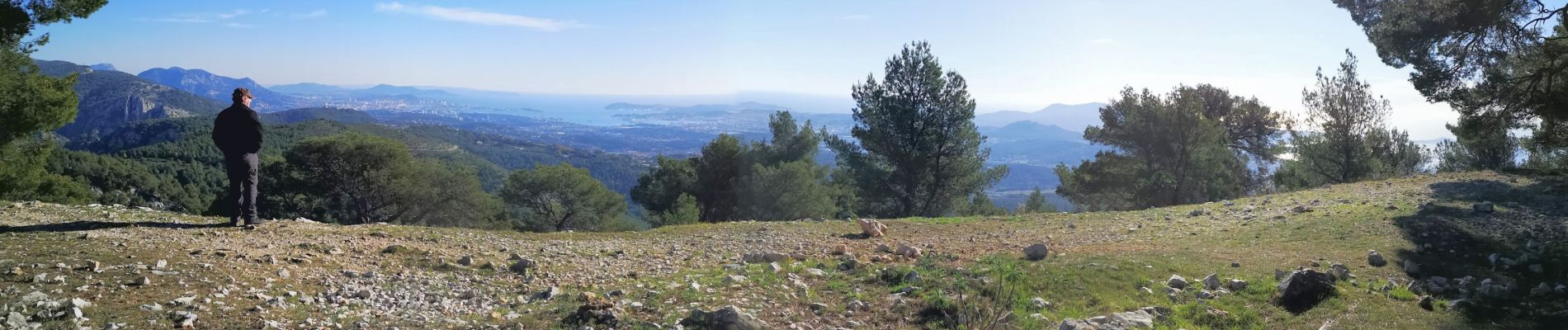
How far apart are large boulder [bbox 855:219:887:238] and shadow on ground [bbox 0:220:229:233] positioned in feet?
43.4

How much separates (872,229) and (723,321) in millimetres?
10291

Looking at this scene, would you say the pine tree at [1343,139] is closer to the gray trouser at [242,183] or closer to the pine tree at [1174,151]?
the pine tree at [1174,151]

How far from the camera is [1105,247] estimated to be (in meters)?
14.9

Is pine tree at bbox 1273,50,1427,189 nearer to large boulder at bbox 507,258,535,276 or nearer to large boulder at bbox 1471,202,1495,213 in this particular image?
large boulder at bbox 1471,202,1495,213

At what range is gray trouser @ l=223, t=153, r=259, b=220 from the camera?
11719mm

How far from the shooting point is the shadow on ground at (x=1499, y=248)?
874cm

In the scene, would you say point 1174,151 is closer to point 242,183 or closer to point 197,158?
point 242,183

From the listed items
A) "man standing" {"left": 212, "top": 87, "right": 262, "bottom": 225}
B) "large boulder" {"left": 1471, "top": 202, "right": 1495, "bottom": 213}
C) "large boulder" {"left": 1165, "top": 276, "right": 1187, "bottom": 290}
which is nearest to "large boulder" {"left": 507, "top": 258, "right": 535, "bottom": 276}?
"man standing" {"left": 212, "top": 87, "right": 262, "bottom": 225}

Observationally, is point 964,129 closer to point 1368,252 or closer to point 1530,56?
point 1530,56

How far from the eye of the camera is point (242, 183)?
11.9 m

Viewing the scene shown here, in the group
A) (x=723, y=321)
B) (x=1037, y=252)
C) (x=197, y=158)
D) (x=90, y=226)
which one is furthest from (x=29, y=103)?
(x=197, y=158)

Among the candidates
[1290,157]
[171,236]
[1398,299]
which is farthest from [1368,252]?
[1290,157]

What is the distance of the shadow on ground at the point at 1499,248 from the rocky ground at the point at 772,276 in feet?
0.17

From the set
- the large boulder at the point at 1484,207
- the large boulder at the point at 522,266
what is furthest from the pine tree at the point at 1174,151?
the large boulder at the point at 522,266
